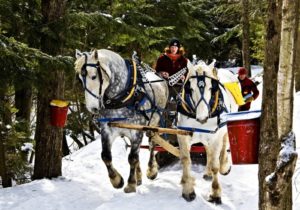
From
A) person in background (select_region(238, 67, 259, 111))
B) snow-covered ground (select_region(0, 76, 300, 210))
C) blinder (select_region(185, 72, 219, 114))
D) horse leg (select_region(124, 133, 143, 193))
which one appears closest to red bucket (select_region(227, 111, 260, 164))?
snow-covered ground (select_region(0, 76, 300, 210))

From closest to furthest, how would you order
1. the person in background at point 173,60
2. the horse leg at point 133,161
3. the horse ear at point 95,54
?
1. the horse ear at point 95,54
2. the horse leg at point 133,161
3. the person in background at point 173,60

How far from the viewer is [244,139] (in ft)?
15.1

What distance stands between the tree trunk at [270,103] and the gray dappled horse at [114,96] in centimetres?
274

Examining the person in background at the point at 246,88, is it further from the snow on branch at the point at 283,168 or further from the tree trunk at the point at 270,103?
the snow on branch at the point at 283,168

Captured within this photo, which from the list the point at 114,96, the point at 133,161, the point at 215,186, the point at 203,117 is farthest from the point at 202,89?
the point at 133,161

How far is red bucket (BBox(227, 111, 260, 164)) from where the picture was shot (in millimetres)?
4559

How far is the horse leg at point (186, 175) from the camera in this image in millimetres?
7312

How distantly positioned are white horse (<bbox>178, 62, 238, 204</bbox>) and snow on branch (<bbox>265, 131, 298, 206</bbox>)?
2.96m

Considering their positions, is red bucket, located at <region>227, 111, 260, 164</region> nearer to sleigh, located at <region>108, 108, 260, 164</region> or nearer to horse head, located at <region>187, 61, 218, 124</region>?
sleigh, located at <region>108, 108, 260, 164</region>

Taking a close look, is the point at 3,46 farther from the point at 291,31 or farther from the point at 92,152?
the point at 92,152

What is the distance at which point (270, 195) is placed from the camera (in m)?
4.05

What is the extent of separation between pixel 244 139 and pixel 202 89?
8.34 feet

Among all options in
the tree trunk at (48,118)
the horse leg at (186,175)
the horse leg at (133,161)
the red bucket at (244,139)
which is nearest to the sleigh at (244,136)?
the red bucket at (244,139)

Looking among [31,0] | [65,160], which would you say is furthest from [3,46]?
[65,160]
